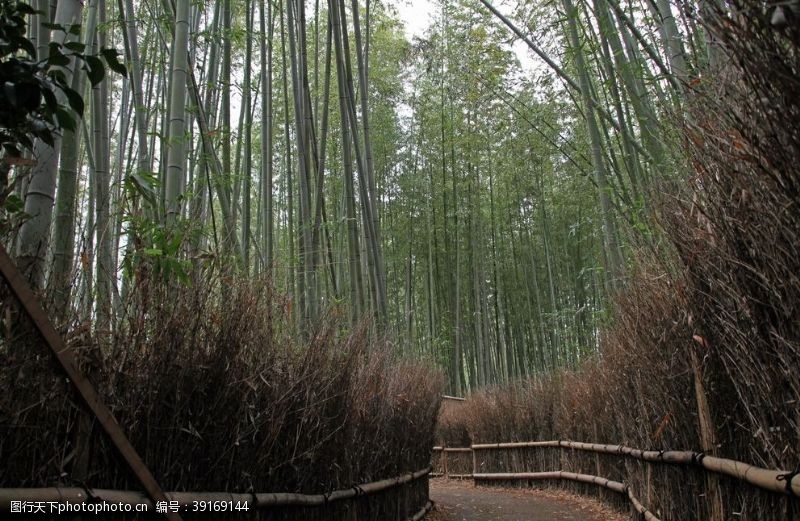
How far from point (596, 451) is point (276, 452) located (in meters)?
3.64

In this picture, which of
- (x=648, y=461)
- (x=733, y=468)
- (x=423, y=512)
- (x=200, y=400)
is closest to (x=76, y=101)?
(x=200, y=400)

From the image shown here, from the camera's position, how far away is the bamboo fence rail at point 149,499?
1.50 m

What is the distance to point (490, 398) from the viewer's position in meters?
8.60

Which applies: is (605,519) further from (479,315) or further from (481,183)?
(481,183)

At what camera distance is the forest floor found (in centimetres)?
521

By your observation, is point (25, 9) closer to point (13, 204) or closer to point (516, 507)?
point (13, 204)

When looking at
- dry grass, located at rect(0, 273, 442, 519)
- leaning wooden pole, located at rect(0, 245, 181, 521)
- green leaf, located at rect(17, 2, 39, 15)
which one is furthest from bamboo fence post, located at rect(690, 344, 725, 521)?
green leaf, located at rect(17, 2, 39, 15)

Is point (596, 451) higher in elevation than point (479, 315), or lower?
lower

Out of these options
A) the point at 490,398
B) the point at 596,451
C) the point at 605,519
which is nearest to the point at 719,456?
the point at 605,519

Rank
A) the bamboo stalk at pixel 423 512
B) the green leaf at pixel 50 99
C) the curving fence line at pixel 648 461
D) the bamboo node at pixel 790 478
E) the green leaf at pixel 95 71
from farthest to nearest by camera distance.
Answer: the bamboo stalk at pixel 423 512 < the curving fence line at pixel 648 461 < the bamboo node at pixel 790 478 < the green leaf at pixel 95 71 < the green leaf at pixel 50 99

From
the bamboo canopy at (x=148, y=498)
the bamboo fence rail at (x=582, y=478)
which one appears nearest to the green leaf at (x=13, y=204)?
the bamboo canopy at (x=148, y=498)

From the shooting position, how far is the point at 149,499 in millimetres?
1829

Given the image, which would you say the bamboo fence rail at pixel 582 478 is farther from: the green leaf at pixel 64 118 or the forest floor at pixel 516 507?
the green leaf at pixel 64 118

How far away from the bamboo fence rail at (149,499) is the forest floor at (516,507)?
2.55 m
